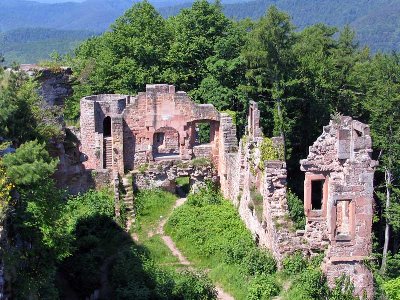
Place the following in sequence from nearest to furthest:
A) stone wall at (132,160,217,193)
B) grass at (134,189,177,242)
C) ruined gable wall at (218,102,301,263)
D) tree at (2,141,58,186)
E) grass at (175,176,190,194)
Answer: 1. tree at (2,141,58,186)
2. ruined gable wall at (218,102,301,263)
3. grass at (134,189,177,242)
4. stone wall at (132,160,217,193)
5. grass at (175,176,190,194)

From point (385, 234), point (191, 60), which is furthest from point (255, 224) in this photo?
point (191, 60)

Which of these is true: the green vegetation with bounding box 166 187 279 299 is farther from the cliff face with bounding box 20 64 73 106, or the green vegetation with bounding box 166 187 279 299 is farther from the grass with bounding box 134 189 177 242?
the cliff face with bounding box 20 64 73 106

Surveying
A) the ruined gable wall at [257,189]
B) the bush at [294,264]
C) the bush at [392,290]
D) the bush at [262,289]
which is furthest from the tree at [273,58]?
the bush at [262,289]

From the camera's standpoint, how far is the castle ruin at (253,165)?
16.8 metres

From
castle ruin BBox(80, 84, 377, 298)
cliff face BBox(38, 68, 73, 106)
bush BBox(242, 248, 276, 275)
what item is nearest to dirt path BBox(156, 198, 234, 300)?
bush BBox(242, 248, 276, 275)

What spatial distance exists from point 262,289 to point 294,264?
3.99ft

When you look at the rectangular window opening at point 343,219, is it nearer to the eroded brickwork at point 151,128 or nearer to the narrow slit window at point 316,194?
the eroded brickwork at point 151,128

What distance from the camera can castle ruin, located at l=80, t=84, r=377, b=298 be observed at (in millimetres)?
16781

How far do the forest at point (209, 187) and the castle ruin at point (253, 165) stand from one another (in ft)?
2.18

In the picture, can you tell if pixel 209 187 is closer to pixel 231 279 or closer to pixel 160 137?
pixel 160 137

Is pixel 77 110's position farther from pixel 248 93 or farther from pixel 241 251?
pixel 241 251

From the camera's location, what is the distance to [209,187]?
26.1 m

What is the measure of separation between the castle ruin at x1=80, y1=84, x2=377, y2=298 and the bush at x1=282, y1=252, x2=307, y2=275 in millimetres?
241

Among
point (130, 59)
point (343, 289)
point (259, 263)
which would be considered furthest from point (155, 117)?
point (343, 289)
